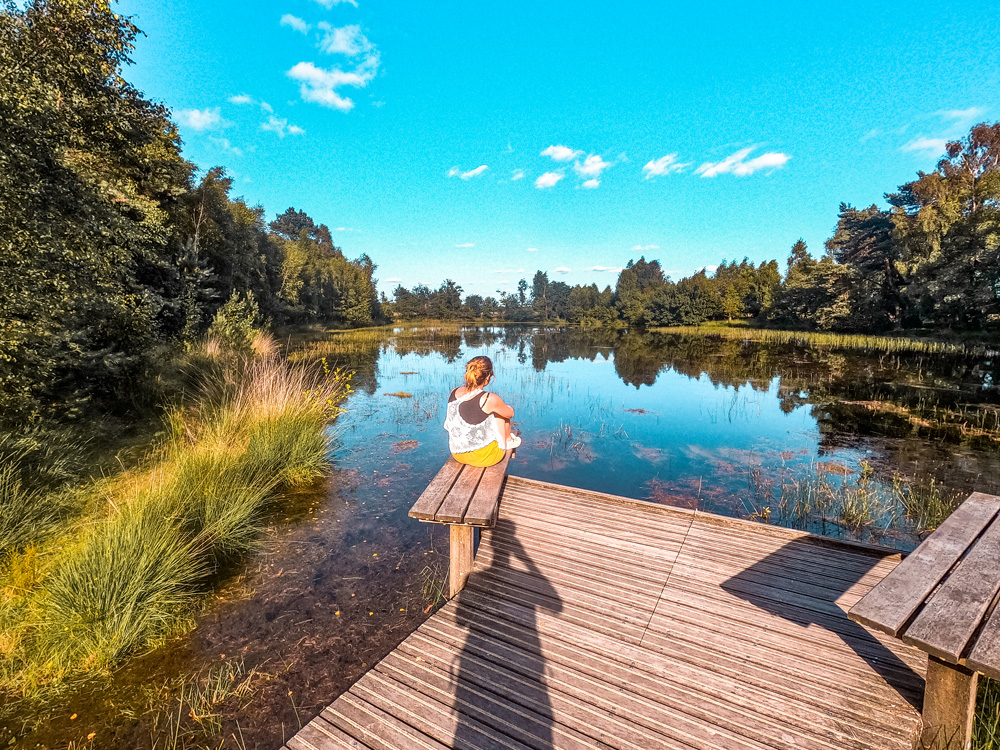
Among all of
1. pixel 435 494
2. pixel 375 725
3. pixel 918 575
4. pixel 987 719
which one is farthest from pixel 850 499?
pixel 375 725

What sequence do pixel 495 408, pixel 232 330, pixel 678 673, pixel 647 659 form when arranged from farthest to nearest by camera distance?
pixel 232 330, pixel 495 408, pixel 647 659, pixel 678 673

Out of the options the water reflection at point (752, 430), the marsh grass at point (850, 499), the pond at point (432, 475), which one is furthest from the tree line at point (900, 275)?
the marsh grass at point (850, 499)

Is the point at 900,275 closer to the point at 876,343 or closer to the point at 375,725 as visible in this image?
the point at 876,343

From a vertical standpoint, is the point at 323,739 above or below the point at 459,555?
below

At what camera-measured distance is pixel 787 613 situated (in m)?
2.79

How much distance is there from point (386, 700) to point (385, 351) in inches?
925

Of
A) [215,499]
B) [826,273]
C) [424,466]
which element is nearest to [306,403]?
[424,466]

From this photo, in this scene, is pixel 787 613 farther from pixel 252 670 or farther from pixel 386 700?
pixel 252 670

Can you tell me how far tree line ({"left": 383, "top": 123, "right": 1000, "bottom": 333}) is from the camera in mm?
23375

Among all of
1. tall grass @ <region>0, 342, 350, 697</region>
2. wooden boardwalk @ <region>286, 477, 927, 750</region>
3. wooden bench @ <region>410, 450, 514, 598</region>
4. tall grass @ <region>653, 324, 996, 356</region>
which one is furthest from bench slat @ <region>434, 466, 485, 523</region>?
tall grass @ <region>653, 324, 996, 356</region>

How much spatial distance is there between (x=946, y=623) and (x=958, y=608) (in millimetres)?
191

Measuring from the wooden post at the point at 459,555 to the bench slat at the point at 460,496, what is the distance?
19 cm

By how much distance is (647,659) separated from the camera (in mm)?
2406

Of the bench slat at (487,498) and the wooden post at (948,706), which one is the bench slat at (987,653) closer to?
the wooden post at (948,706)
